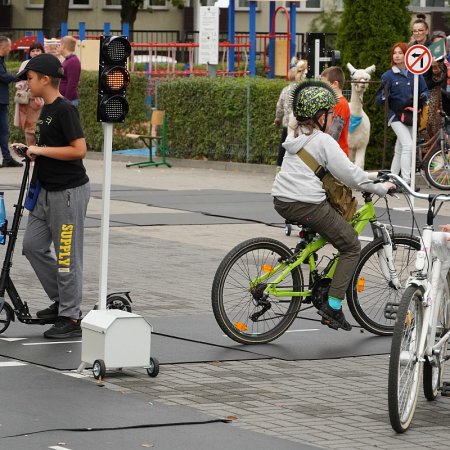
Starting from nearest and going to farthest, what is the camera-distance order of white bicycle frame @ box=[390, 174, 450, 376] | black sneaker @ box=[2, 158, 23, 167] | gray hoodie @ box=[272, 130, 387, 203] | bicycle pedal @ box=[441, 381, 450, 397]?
white bicycle frame @ box=[390, 174, 450, 376]
bicycle pedal @ box=[441, 381, 450, 397]
gray hoodie @ box=[272, 130, 387, 203]
black sneaker @ box=[2, 158, 23, 167]

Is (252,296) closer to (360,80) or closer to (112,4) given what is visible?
(360,80)

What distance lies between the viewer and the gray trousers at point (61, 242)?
9.64 m

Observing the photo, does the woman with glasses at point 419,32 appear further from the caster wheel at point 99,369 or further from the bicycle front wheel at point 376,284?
the caster wheel at point 99,369

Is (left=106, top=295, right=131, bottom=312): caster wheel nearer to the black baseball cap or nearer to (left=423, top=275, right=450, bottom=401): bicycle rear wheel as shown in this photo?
the black baseball cap

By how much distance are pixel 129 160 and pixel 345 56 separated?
463 centimetres

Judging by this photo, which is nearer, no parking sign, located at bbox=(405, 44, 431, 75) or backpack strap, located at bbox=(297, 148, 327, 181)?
backpack strap, located at bbox=(297, 148, 327, 181)

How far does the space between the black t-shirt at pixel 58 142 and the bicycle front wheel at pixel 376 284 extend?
6.73 ft

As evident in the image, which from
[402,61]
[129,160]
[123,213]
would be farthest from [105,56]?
[129,160]

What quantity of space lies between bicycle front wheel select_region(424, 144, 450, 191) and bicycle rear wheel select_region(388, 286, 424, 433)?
1333 centimetres


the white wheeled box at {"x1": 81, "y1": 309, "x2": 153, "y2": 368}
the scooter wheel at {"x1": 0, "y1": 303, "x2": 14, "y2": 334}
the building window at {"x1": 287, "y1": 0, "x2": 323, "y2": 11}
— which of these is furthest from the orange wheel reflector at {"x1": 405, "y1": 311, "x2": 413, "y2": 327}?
the building window at {"x1": 287, "y1": 0, "x2": 323, "y2": 11}

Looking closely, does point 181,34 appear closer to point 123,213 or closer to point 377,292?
point 123,213

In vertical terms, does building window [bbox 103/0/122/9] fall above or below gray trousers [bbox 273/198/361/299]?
above

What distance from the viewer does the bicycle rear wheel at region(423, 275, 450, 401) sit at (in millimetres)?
7898

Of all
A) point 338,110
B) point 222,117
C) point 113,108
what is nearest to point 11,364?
point 113,108
